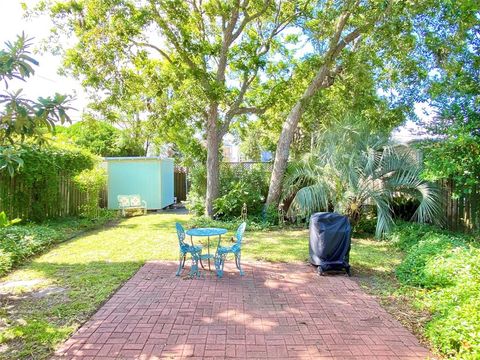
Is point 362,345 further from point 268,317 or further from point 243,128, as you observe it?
point 243,128

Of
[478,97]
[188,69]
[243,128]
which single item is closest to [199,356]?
[478,97]

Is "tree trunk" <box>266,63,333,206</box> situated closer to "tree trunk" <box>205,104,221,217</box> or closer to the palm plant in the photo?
the palm plant

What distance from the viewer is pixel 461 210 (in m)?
8.16

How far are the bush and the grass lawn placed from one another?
580 mm

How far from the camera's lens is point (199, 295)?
5051 millimetres

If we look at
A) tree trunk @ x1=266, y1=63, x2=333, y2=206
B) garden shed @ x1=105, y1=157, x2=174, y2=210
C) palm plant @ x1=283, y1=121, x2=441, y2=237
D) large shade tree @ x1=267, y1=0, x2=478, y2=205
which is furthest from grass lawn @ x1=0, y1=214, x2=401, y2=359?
garden shed @ x1=105, y1=157, x2=174, y2=210

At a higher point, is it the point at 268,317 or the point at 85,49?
the point at 85,49

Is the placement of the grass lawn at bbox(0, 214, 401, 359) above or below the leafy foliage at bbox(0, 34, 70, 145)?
below

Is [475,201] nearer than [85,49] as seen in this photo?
Yes

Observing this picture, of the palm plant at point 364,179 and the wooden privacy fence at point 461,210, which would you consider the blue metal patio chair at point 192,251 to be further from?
the wooden privacy fence at point 461,210

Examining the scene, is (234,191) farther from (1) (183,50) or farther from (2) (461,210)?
(2) (461,210)

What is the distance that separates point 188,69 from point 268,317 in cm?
874

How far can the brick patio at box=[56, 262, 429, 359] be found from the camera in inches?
137

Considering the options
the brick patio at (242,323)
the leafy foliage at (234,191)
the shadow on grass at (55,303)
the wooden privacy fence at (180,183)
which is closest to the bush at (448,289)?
the brick patio at (242,323)
